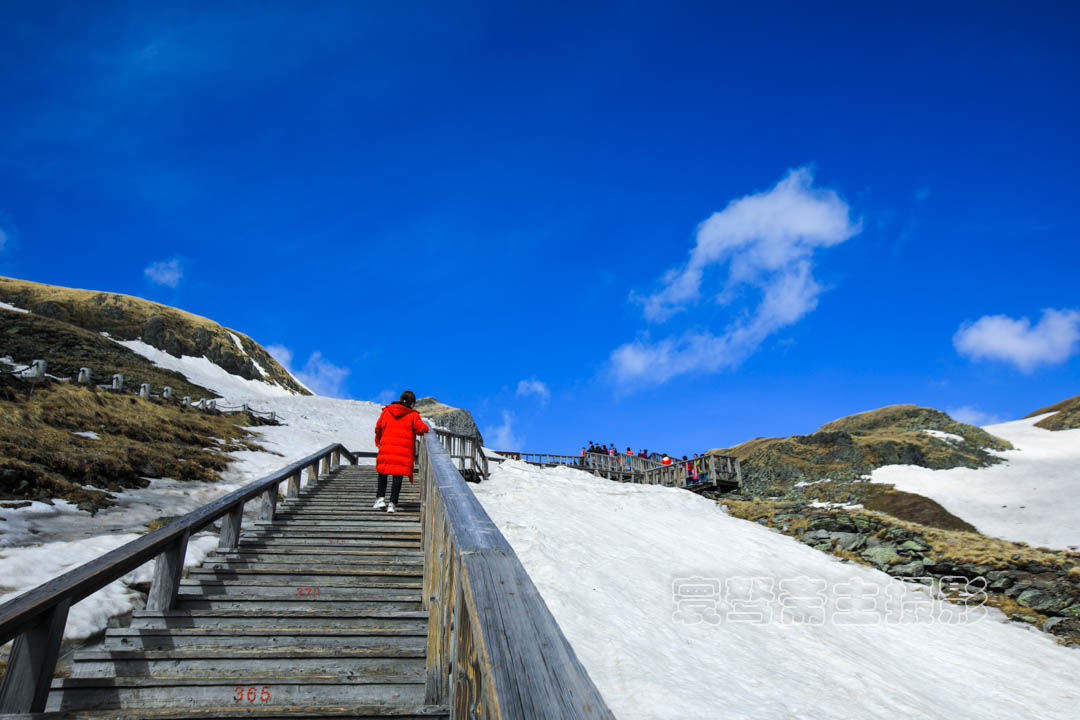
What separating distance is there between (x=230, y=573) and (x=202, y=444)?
453 inches

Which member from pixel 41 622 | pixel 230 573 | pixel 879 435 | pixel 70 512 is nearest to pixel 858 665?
pixel 230 573

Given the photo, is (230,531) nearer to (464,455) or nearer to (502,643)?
(502,643)

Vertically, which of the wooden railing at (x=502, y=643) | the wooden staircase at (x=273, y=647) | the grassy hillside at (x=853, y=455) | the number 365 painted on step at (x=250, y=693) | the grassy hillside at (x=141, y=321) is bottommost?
the number 365 painted on step at (x=250, y=693)

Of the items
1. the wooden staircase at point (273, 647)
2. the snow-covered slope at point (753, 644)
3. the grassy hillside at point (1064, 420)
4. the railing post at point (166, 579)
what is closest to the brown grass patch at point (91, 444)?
the wooden staircase at point (273, 647)

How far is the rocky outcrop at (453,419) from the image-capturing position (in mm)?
42062

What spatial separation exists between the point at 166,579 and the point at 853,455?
3200 cm

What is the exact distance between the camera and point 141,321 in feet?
186

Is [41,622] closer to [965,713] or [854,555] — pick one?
[965,713]

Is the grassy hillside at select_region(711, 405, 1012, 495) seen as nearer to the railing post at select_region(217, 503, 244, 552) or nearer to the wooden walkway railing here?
the wooden walkway railing

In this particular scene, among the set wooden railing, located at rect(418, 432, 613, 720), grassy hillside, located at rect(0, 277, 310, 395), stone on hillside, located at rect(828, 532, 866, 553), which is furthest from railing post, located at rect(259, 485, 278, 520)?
grassy hillside, located at rect(0, 277, 310, 395)

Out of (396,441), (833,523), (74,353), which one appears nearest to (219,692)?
(396,441)

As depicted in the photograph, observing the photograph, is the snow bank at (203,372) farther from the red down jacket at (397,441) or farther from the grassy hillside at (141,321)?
the red down jacket at (397,441)

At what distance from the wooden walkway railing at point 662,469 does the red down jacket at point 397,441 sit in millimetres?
15979

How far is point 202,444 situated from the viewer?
47.8 ft
